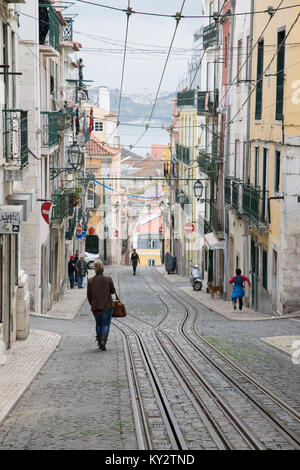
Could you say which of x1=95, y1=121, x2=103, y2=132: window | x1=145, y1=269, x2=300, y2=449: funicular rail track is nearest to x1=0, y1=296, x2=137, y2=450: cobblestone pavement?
x1=145, y1=269, x2=300, y2=449: funicular rail track

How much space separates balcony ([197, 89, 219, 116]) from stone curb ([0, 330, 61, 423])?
72.9 ft

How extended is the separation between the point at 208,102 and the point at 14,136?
2488 centimetres

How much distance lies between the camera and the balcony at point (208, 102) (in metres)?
37.3

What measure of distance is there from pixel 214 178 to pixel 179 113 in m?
19.7

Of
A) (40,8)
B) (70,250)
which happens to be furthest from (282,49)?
(70,250)

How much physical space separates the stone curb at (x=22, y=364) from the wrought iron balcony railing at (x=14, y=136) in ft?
10.6

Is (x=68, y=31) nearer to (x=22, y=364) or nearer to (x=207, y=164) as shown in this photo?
(x=207, y=164)

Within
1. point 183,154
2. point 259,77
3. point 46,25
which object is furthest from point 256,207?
point 183,154

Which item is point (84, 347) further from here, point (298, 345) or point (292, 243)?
point (292, 243)

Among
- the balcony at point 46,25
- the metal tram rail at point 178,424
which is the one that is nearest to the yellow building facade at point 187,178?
the balcony at point 46,25

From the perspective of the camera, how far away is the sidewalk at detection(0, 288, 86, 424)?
10.0 meters

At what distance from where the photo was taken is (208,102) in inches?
1510

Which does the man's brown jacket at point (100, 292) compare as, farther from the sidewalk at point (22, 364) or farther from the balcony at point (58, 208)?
the balcony at point (58, 208)

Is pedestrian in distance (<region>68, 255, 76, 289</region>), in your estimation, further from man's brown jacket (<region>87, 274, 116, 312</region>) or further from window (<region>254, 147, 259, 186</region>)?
man's brown jacket (<region>87, 274, 116, 312</region>)
